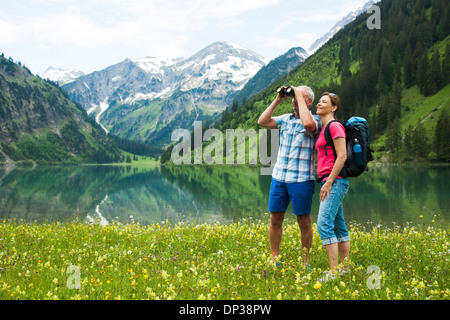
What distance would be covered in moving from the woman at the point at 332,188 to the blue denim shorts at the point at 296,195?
42 centimetres

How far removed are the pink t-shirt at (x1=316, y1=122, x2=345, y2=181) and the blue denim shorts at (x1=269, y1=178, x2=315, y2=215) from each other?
47 centimetres

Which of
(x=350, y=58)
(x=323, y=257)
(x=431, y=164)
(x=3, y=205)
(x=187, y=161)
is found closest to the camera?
(x=323, y=257)

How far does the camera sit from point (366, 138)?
5.61 m

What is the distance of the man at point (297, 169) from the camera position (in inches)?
246

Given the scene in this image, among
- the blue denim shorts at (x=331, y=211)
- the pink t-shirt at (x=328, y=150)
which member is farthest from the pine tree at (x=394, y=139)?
the blue denim shorts at (x=331, y=211)

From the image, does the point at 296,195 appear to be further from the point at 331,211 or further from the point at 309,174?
the point at 331,211

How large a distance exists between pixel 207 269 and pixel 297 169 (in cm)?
273

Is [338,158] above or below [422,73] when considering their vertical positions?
below

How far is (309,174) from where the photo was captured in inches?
247

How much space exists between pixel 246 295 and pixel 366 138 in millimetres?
3532

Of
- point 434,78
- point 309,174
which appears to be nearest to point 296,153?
point 309,174

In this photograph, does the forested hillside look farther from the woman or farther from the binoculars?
the binoculars

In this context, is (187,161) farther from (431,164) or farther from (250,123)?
(431,164)
